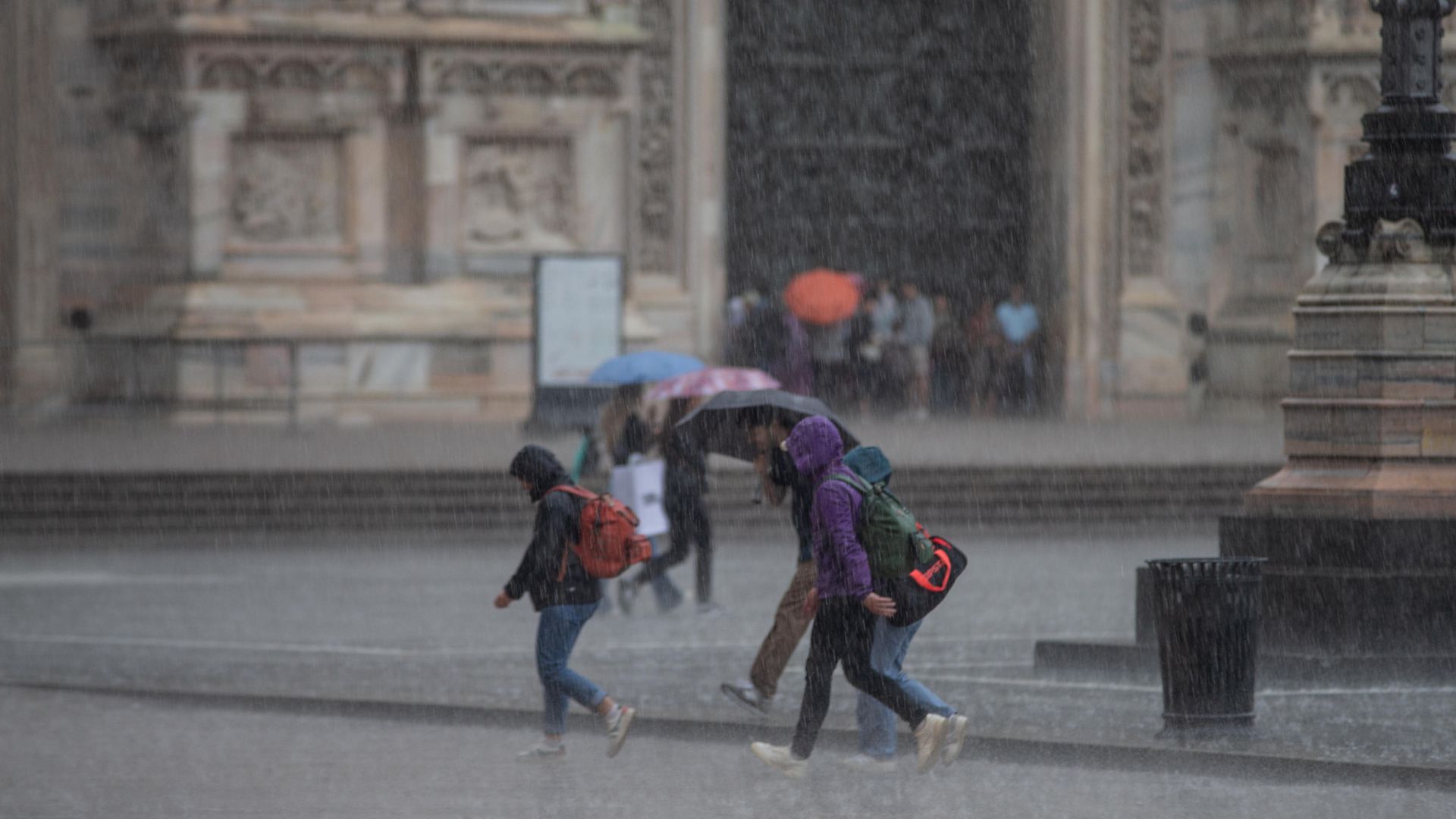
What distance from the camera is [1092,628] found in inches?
570

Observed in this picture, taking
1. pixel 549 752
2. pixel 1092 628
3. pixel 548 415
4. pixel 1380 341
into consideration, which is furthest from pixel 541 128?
pixel 549 752

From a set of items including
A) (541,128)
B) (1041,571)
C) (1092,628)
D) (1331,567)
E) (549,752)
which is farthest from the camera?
(541,128)

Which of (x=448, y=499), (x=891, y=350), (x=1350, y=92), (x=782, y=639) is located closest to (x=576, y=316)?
(x=448, y=499)

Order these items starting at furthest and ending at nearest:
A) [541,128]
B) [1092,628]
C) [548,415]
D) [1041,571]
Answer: [541,128], [548,415], [1041,571], [1092,628]

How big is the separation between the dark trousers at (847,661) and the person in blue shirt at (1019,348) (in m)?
20.8

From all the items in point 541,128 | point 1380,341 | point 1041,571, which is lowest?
point 1041,571

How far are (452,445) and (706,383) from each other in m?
8.77

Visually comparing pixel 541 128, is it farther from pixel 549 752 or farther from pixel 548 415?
pixel 549 752

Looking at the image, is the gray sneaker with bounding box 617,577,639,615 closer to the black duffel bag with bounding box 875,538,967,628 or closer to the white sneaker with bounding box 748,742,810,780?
the white sneaker with bounding box 748,742,810,780

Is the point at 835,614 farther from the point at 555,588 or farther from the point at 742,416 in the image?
the point at 742,416

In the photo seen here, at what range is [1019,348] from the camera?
1195 inches

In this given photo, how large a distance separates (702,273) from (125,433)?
22.9 feet

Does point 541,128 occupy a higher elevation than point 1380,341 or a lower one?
higher

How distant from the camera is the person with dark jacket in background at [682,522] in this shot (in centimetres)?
1585
